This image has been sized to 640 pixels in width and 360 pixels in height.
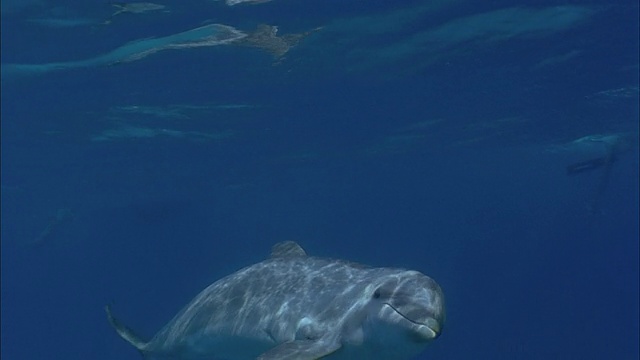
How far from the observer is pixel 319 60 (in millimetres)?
22281

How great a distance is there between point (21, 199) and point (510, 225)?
421 feet

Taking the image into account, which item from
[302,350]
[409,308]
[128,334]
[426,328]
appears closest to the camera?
[426,328]

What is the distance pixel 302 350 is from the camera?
743 cm

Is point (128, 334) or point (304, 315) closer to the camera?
point (304, 315)

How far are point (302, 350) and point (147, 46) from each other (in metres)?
13.9

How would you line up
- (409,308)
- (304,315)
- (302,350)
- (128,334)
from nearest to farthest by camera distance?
1. (409,308)
2. (302,350)
3. (304,315)
4. (128,334)

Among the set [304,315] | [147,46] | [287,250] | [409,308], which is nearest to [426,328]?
[409,308]

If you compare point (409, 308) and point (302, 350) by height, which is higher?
point (409, 308)

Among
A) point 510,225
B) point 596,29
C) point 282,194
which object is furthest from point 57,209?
point 510,225

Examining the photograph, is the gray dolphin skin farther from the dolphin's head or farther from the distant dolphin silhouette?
the distant dolphin silhouette

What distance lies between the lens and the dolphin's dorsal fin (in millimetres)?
10094

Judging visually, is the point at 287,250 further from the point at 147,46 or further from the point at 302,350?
the point at 147,46

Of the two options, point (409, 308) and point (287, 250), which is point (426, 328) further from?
point (287, 250)

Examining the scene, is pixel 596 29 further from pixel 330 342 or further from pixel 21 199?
pixel 21 199
